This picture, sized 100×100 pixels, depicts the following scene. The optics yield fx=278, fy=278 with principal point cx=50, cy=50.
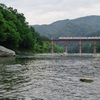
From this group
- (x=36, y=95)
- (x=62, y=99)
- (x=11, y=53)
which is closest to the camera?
(x=62, y=99)

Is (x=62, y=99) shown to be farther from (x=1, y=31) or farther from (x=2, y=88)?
(x=1, y=31)

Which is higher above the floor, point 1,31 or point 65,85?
point 1,31

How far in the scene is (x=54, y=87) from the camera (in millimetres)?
24984

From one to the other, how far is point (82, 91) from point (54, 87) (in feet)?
9.93

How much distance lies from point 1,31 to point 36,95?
8578cm

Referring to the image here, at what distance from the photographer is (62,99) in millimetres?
19891

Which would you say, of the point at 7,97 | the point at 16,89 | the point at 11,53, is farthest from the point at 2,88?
the point at 11,53

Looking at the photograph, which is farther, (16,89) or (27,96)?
(16,89)

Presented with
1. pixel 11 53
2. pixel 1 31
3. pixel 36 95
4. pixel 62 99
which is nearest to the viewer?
pixel 62 99

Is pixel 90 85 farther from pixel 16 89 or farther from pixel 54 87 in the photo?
pixel 16 89

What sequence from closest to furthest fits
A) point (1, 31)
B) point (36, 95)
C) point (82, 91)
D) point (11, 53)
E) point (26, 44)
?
point (36, 95) → point (82, 91) → point (11, 53) → point (1, 31) → point (26, 44)

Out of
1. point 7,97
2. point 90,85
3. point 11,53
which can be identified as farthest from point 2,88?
point 11,53

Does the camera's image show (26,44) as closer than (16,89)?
No

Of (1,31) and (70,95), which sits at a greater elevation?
(1,31)
